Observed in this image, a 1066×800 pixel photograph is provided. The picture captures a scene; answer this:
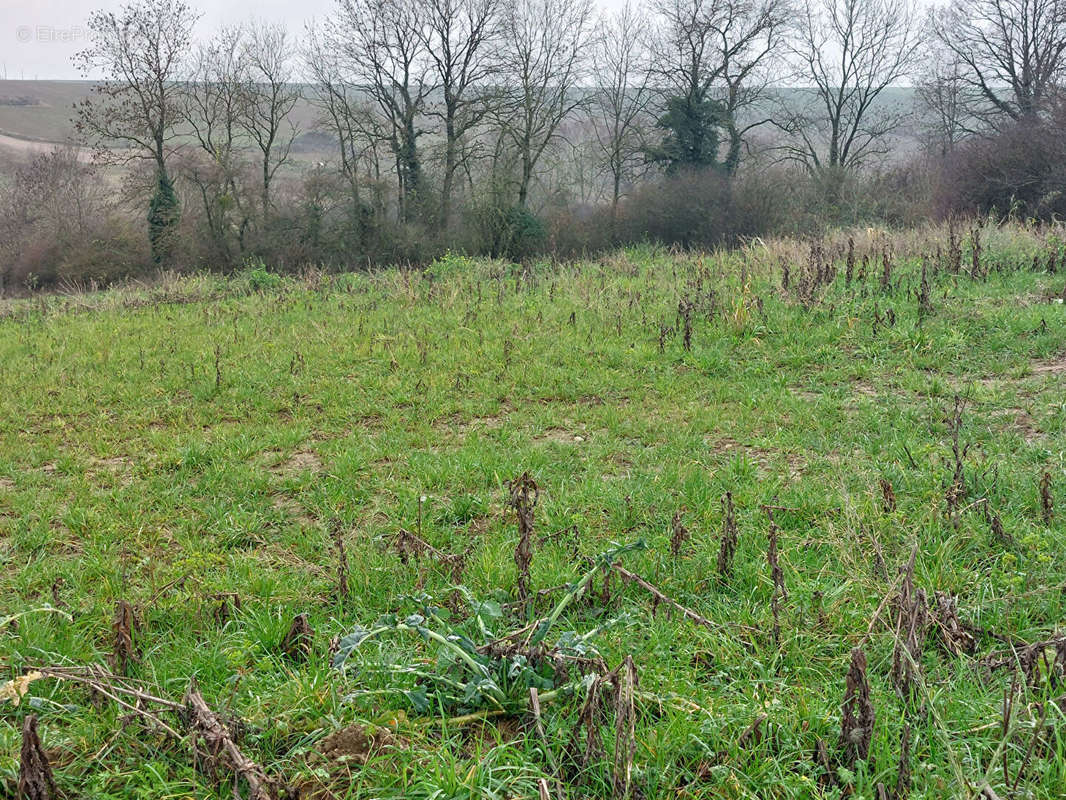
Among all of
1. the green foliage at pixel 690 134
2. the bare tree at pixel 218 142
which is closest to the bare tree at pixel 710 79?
the green foliage at pixel 690 134

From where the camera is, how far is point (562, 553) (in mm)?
3799

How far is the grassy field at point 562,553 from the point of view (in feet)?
7.41

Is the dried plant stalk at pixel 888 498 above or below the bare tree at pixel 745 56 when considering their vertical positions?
below

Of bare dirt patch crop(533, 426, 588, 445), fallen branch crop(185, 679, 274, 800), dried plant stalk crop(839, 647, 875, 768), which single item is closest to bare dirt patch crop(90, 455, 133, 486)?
bare dirt patch crop(533, 426, 588, 445)

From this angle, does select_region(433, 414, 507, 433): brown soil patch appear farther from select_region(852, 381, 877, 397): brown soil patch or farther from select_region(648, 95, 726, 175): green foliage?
select_region(648, 95, 726, 175): green foliage

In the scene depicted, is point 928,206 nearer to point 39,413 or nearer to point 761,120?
point 761,120

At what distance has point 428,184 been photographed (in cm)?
2802

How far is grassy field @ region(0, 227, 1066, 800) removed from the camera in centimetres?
226

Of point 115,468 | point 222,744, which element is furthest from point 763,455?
point 115,468

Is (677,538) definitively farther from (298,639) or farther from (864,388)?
(864,388)

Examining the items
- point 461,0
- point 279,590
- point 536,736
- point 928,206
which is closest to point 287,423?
point 279,590

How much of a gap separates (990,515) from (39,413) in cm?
773

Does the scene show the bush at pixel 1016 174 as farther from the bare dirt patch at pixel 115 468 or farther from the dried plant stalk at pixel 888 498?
the bare dirt patch at pixel 115 468

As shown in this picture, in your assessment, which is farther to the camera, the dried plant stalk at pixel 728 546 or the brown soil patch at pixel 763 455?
the brown soil patch at pixel 763 455
